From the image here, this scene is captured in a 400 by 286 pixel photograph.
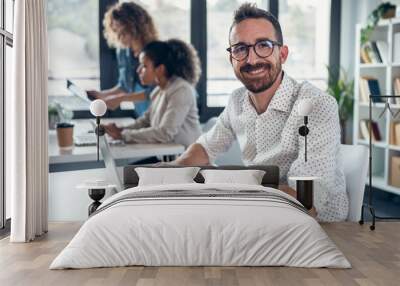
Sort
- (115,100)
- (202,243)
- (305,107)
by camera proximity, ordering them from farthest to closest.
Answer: (115,100)
(305,107)
(202,243)

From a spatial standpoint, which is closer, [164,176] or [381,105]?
[164,176]

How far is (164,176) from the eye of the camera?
6.53 m

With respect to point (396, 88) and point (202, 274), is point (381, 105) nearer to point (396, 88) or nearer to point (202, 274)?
point (396, 88)

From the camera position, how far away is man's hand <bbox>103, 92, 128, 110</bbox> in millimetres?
6859

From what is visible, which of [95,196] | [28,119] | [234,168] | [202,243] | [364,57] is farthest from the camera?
[364,57]

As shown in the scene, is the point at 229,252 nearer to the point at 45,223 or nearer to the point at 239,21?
the point at 45,223

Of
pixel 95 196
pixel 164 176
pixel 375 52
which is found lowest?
pixel 95 196

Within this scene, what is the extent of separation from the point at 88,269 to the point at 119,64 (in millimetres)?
2569

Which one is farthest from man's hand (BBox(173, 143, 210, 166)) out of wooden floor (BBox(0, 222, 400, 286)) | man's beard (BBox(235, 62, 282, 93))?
wooden floor (BBox(0, 222, 400, 286))

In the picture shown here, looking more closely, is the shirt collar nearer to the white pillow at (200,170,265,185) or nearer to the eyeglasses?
the eyeglasses

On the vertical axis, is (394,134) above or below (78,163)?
above

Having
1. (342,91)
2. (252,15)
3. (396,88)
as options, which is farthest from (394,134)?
(252,15)

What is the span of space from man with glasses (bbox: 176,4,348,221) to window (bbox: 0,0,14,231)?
165cm

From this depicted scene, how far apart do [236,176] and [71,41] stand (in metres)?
1.99
